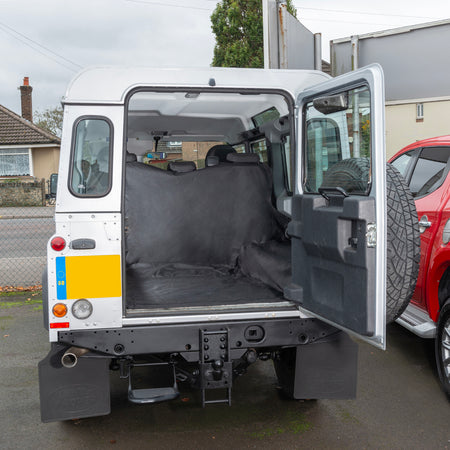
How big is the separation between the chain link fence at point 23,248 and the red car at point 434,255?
3.03m

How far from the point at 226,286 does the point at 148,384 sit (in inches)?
44.3

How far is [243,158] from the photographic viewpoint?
5582mm

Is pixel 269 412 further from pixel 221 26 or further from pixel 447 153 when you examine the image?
pixel 221 26

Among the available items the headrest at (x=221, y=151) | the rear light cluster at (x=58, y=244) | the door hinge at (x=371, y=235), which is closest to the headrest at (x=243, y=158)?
the headrest at (x=221, y=151)

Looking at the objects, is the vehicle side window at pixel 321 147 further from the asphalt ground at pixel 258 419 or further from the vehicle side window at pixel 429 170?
the asphalt ground at pixel 258 419

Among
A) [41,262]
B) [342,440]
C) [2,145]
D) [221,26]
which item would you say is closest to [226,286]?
[342,440]

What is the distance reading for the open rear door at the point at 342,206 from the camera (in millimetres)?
3047

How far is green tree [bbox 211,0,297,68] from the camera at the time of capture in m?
28.4

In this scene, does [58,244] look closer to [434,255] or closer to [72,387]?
[72,387]

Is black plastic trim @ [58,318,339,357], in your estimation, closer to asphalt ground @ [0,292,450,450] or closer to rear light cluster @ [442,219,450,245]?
asphalt ground @ [0,292,450,450]

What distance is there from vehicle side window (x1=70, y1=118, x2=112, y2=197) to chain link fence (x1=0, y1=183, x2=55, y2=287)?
719mm

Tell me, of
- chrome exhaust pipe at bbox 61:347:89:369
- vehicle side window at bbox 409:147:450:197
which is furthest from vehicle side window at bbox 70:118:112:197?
vehicle side window at bbox 409:147:450:197

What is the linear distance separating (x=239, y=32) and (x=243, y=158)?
83.1 feet

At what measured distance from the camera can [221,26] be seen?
29.6 metres
